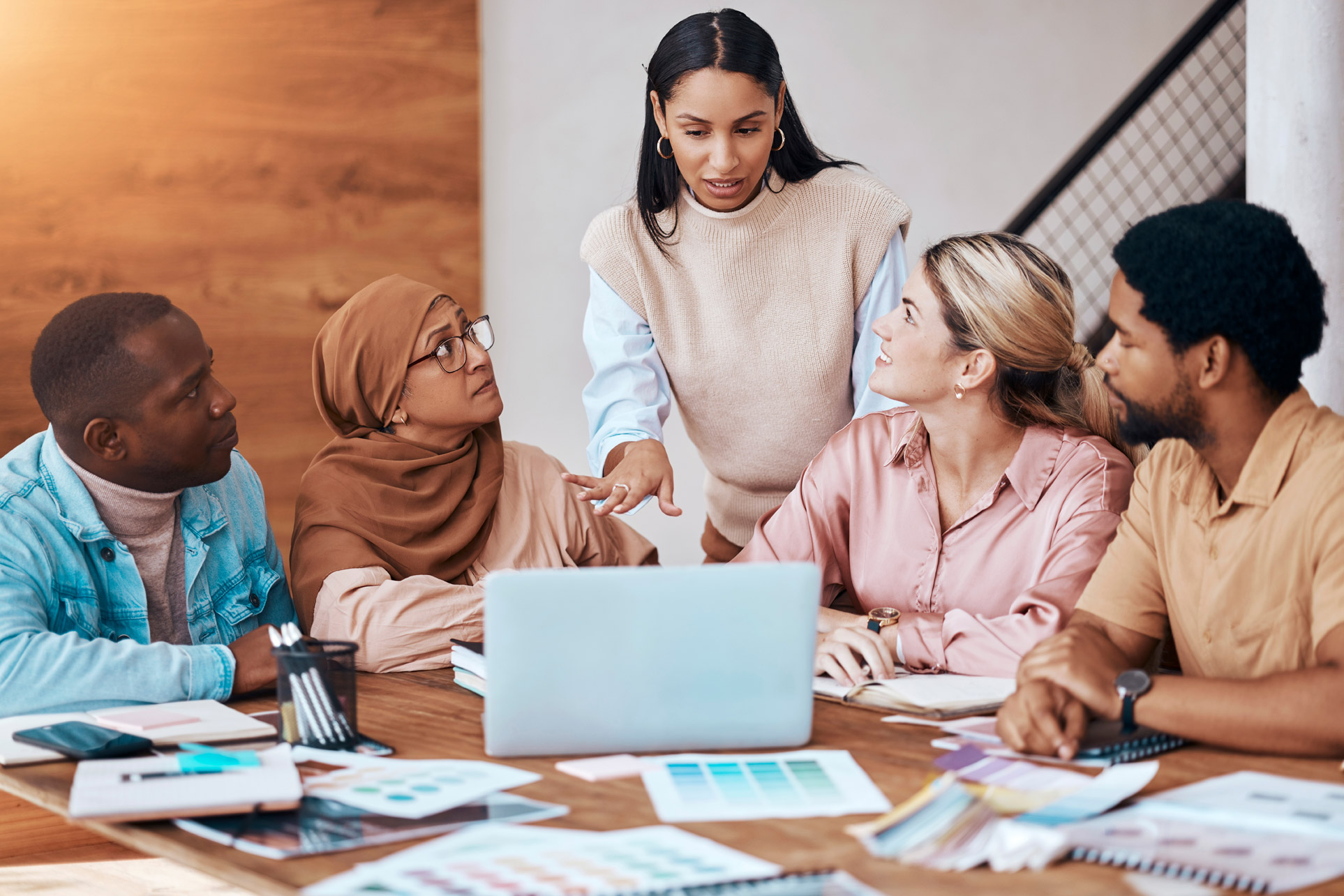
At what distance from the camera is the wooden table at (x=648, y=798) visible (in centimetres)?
103

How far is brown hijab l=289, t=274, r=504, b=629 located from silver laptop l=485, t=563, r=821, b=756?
72cm

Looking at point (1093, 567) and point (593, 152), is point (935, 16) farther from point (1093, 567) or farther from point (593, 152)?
point (1093, 567)

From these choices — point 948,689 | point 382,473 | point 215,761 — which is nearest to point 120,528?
point 382,473

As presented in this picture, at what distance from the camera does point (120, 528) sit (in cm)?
182

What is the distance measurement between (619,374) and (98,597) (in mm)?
1040

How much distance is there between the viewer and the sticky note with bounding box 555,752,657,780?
50.3 inches

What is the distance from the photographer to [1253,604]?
1527 millimetres

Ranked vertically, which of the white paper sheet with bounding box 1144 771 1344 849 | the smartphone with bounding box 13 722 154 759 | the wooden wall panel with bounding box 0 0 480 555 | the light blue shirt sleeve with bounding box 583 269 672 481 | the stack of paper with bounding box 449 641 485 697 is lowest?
the stack of paper with bounding box 449 641 485 697

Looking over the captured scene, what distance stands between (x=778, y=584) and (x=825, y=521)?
2.65ft

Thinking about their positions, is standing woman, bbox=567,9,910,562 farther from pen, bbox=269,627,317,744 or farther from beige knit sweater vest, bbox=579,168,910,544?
pen, bbox=269,627,317,744

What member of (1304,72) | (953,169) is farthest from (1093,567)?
(953,169)

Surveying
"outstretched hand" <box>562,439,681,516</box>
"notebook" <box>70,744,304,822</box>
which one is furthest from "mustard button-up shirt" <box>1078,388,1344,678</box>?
"notebook" <box>70,744,304,822</box>

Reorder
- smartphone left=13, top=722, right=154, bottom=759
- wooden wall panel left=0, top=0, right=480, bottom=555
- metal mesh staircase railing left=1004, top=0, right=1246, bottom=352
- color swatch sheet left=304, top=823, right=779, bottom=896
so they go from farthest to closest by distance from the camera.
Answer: metal mesh staircase railing left=1004, top=0, right=1246, bottom=352, wooden wall panel left=0, top=0, right=480, bottom=555, smartphone left=13, top=722, right=154, bottom=759, color swatch sheet left=304, top=823, right=779, bottom=896

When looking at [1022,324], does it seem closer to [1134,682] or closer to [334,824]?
Result: [1134,682]
